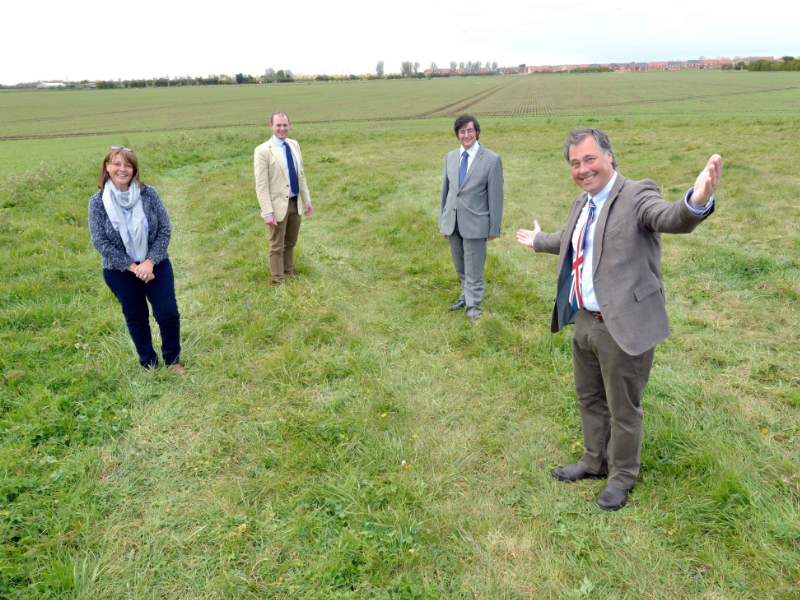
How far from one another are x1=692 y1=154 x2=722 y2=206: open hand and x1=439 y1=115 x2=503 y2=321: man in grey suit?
3.42m

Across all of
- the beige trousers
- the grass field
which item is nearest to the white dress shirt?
the grass field

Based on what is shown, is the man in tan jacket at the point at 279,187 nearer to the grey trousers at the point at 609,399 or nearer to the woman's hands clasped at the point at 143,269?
the woman's hands clasped at the point at 143,269

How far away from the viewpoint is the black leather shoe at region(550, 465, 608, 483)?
141 inches

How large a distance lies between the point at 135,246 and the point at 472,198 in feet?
12.2

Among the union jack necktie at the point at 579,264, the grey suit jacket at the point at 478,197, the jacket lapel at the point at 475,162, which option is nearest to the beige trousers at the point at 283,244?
the grey suit jacket at the point at 478,197

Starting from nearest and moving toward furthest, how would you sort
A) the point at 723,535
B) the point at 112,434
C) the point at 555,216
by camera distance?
the point at 723,535
the point at 112,434
the point at 555,216

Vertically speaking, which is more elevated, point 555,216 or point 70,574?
point 555,216

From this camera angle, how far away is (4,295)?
6.66 m

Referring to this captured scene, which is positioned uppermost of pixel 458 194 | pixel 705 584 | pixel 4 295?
pixel 458 194

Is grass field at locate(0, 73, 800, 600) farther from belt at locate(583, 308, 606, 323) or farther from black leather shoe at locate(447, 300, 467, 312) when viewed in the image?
belt at locate(583, 308, 606, 323)

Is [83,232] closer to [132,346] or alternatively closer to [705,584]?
[132,346]

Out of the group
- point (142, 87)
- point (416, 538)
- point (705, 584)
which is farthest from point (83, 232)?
point (142, 87)

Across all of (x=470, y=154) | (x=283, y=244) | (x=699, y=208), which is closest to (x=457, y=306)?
(x=470, y=154)

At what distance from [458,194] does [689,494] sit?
3932 millimetres
